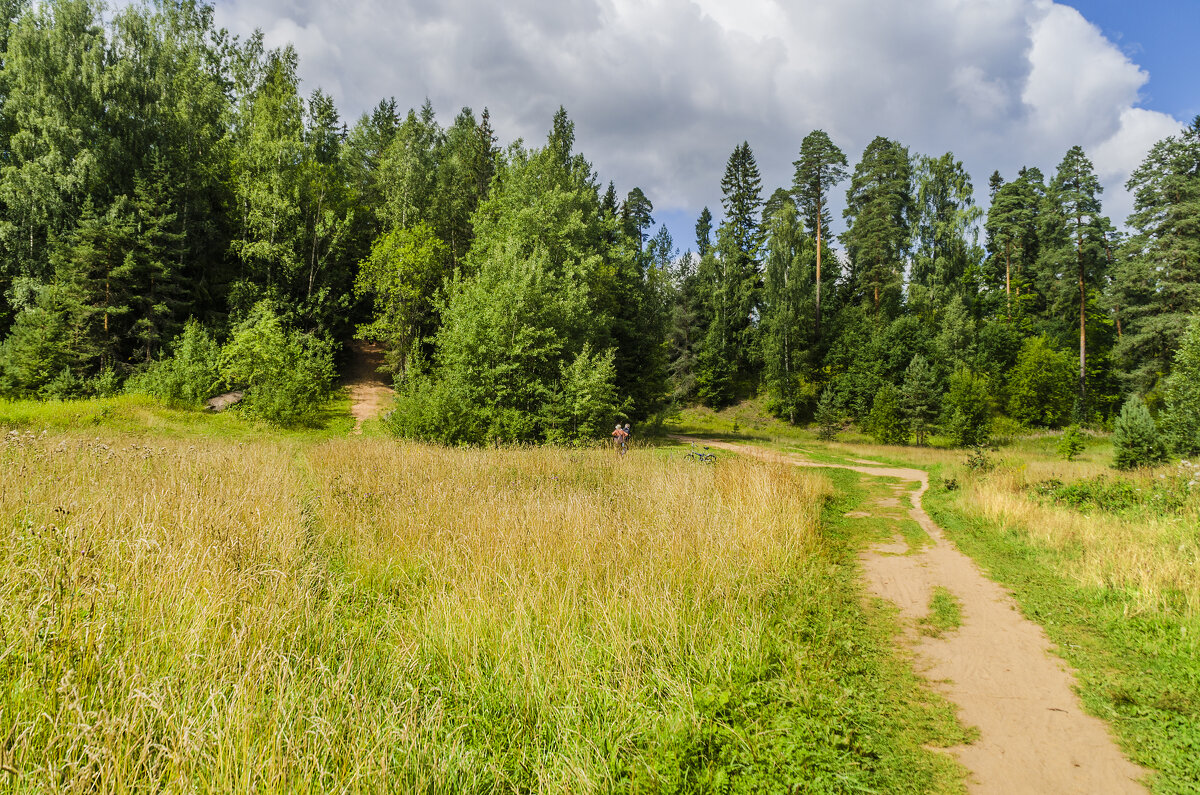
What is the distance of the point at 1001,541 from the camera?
32.1 feet

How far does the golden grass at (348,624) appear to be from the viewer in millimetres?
2670

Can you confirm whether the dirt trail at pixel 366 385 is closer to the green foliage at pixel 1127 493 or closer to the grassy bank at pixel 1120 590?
the grassy bank at pixel 1120 590

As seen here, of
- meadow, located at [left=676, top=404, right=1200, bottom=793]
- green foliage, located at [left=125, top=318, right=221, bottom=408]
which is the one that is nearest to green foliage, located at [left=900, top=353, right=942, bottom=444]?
meadow, located at [left=676, top=404, right=1200, bottom=793]

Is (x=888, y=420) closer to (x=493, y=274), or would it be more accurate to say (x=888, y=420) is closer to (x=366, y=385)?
(x=493, y=274)

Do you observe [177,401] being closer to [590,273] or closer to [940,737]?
[590,273]

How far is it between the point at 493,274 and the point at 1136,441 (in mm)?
24366

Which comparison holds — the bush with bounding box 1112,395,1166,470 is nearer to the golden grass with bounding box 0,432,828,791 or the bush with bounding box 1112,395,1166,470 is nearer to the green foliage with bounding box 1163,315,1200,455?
the green foliage with bounding box 1163,315,1200,455

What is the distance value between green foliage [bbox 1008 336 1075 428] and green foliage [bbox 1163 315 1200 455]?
18876 millimetres

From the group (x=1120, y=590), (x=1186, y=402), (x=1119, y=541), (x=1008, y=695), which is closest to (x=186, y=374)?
(x=1008, y=695)

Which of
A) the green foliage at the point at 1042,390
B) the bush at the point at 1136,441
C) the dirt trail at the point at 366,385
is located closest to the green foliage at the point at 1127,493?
the bush at the point at 1136,441

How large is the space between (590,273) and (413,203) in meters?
15.3

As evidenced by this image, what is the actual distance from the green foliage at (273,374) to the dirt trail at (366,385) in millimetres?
2590

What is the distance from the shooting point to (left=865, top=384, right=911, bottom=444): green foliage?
36469mm

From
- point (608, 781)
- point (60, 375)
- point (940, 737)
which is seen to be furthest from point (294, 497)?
point (60, 375)
